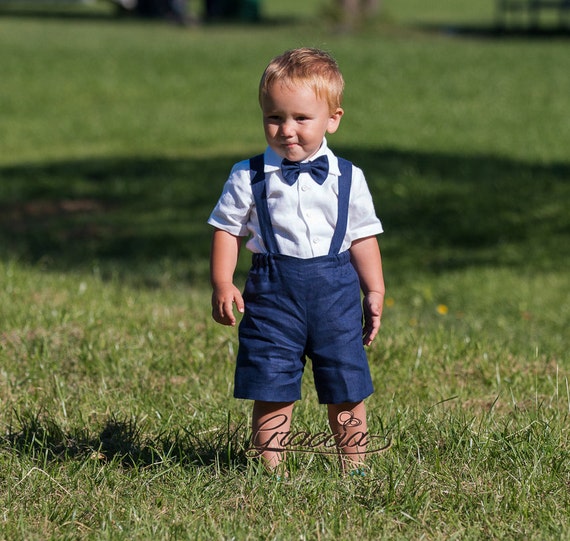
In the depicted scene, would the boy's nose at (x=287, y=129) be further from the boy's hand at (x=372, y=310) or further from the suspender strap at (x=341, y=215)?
the boy's hand at (x=372, y=310)

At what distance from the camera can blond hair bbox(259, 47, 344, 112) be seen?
12.0ft

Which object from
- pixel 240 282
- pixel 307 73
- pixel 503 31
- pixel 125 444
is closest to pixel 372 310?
pixel 307 73

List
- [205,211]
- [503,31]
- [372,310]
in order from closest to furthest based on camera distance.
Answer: [372,310], [205,211], [503,31]

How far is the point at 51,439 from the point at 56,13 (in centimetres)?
4622

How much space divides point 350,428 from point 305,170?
98 centimetres

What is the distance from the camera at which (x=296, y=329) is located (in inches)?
145

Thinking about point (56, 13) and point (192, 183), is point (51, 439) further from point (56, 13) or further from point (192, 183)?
point (56, 13)

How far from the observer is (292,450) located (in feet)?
12.6

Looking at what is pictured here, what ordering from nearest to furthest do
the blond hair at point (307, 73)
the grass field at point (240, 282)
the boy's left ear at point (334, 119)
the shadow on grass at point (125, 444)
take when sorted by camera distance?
the grass field at point (240, 282)
the blond hair at point (307, 73)
the boy's left ear at point (334, 119)
the shadow on grass at point (125, 444)

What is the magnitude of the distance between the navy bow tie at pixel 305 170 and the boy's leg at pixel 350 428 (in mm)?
843

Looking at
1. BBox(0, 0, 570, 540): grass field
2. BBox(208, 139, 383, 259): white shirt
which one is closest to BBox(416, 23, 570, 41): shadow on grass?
BBox(0, 0, 570, 540): grass field

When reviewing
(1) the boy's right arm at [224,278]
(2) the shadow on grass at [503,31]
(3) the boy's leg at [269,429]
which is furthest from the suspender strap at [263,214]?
(2) the shadow on grass at [503,31]

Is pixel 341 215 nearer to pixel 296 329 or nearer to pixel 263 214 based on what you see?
pixel 263 214

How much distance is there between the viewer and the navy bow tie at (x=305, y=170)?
372 cm
